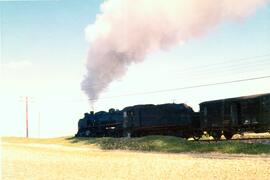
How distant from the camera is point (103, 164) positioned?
1959 cm

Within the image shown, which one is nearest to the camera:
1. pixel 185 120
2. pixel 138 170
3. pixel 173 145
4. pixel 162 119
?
pixel 138 170

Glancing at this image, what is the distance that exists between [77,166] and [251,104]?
17045 mm

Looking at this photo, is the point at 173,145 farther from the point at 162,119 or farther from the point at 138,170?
the point at 138,170

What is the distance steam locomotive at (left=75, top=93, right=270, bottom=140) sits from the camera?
3083cm

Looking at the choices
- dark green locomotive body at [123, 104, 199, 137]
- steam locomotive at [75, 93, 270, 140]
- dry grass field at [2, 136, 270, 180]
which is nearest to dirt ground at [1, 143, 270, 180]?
dry grass field at [2, 136, 270, 180]

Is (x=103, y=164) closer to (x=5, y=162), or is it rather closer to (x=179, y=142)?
(x=5, y=162)

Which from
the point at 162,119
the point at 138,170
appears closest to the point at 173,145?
the point at 162,119

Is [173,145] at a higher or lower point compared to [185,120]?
lower

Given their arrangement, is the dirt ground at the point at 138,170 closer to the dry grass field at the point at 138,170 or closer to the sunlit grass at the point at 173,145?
the dry grass field at the point at 138,170

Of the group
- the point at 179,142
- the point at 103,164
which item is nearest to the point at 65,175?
the point at 103,164

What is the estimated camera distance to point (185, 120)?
3722cm

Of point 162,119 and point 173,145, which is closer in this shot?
point 173,145

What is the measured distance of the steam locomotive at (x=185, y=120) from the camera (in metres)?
30.8

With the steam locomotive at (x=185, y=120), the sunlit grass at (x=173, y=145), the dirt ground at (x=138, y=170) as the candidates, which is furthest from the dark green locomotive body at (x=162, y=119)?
the dirt ground at (x=138, y=170)
